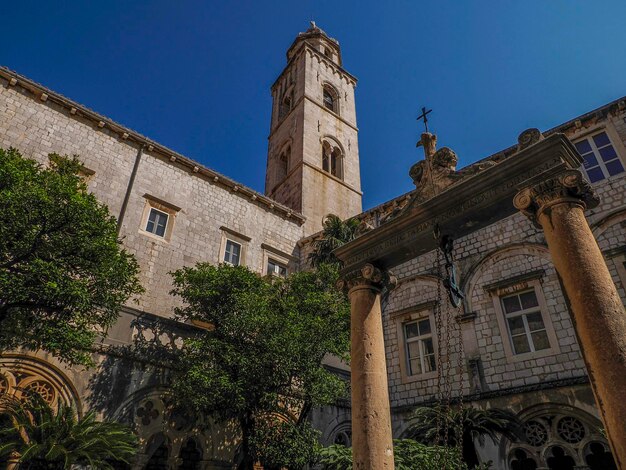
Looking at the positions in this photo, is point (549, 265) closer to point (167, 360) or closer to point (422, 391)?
point (422, 391)

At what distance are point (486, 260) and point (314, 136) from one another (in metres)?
15.7

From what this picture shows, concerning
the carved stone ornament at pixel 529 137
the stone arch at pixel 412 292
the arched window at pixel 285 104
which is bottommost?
the carved stone ornament at pixel 529 137

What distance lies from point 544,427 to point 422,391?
3461 millimetres

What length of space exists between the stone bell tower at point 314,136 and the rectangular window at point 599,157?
1217 cm

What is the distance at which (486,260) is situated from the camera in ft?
43.1

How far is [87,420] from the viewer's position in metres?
7.76

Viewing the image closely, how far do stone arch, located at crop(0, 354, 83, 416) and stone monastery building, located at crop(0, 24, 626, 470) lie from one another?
2cm

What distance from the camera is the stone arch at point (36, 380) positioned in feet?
28.8

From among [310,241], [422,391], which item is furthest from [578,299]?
[310,241]

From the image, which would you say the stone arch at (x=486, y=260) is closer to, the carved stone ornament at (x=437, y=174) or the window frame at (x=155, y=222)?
the carved stone ornament at (x=437, y=174)

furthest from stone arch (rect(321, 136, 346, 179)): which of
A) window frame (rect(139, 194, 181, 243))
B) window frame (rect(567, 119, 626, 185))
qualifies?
window frame (rect(567, 119, 626, 185))

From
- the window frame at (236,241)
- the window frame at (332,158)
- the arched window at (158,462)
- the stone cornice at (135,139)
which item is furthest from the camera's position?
the window frame at (332,158)

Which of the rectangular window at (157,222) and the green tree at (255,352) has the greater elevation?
the rectangular window at (157,222)

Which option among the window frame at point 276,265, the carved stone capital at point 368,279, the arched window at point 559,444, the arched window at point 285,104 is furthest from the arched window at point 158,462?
the arched window at point 285,104
